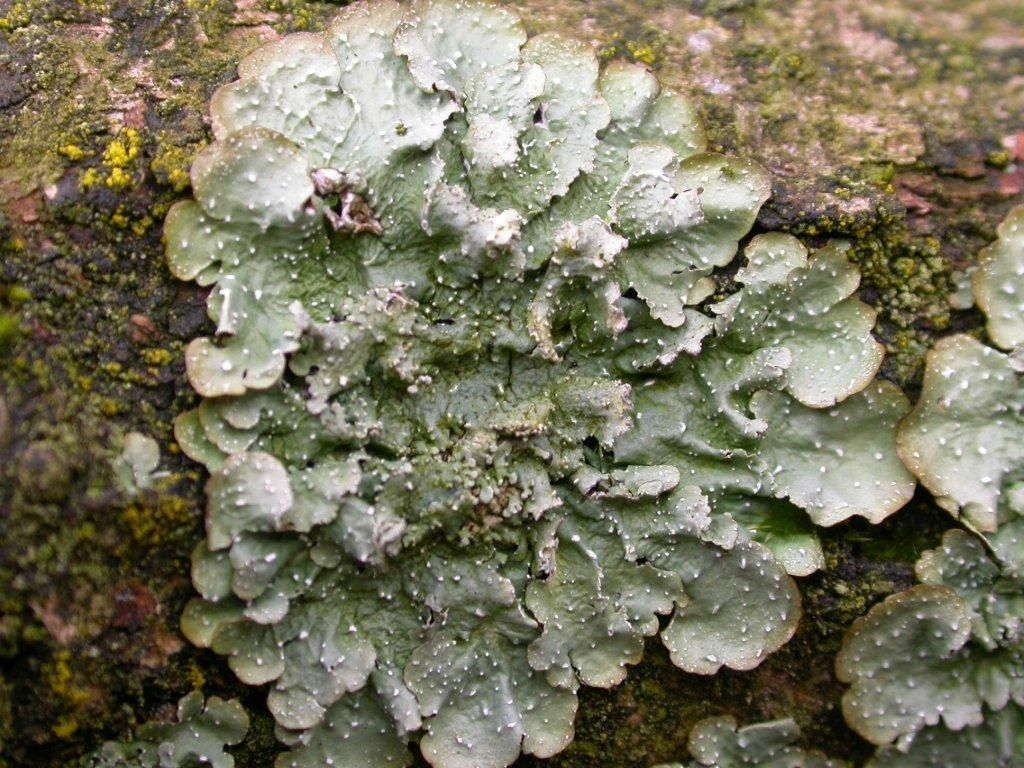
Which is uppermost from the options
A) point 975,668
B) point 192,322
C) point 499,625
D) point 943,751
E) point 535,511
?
point 192,322

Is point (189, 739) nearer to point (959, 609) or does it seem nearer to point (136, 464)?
point (136, 464)

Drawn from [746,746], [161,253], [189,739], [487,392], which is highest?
[161,253]

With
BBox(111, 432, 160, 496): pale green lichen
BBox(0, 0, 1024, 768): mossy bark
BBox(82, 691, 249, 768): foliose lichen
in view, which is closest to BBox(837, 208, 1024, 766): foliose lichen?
BBox(0, 0, 1024, 768): mossy bark

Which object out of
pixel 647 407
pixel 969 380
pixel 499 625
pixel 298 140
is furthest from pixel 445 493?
pixel 969 380

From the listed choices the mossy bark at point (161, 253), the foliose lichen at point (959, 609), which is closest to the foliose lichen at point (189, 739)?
the mossy bark at point (161, 253)

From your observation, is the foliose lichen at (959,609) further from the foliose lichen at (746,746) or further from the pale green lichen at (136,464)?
the pale green lichen at (136,464)

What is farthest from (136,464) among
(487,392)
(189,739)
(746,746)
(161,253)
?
(746,746)

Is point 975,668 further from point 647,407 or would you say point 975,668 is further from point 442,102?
point 442,102
